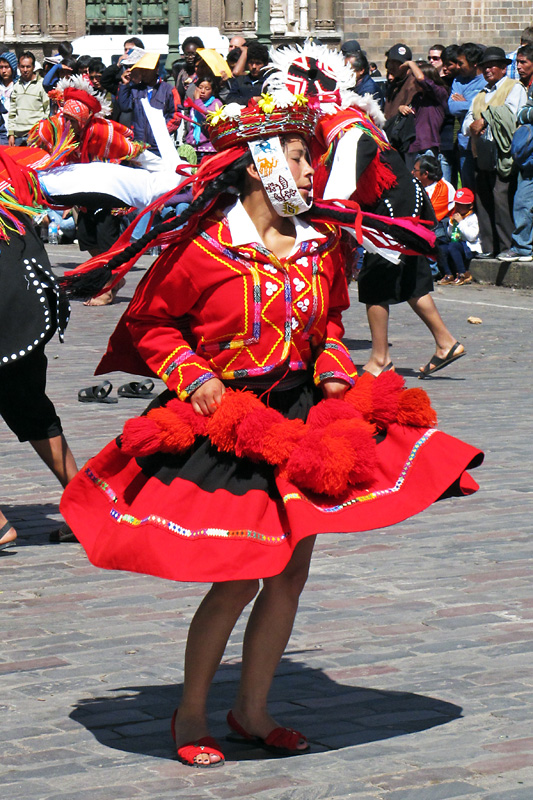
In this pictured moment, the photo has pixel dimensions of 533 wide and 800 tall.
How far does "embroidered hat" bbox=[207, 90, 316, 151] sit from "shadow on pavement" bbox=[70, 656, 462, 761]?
1.63 metres

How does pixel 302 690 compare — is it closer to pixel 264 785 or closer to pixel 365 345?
pixel 264 785

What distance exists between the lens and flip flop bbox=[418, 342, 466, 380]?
9.96m

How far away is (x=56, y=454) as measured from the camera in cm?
599

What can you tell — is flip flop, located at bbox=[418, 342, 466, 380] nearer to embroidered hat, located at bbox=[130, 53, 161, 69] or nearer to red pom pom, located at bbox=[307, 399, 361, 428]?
red pom pom, located at bbox=[307, 399, 361, 428]

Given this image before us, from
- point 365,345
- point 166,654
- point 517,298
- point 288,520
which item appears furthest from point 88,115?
point 288,520

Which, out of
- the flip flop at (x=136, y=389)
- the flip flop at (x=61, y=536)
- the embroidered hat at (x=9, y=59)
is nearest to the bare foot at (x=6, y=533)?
the flip flop at (x=61, y=536)

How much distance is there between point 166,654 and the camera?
4555 mm

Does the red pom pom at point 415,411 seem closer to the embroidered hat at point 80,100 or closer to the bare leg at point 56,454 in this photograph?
the bare leg at point 56,454

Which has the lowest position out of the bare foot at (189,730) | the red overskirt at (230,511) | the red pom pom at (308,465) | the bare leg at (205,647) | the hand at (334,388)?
the bare foot at (189,730)

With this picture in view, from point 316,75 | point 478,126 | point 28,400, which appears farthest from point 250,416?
point 478,126

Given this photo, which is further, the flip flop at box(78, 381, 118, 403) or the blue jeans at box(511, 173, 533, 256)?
the blue jeans at box(511, 173, 533, 256)

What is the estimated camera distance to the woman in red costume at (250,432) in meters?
3.57

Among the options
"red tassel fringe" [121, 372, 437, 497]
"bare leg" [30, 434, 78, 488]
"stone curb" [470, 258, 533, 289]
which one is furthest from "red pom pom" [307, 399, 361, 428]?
"stone curb" [470, 258, 533, 289]

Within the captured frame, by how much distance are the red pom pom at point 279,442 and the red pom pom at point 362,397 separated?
245 millimetres
